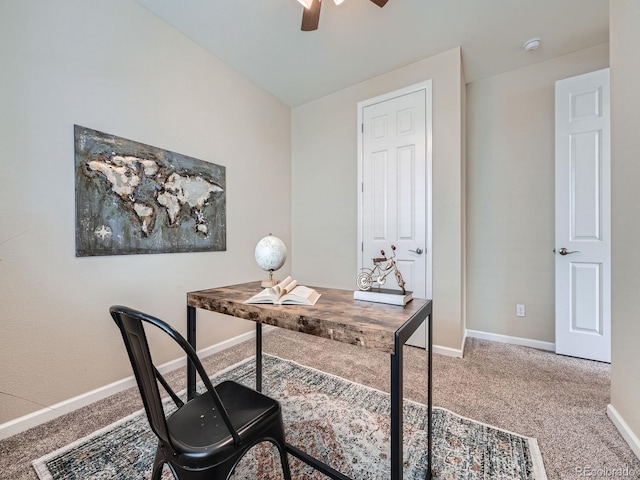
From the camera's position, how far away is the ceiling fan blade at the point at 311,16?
164 cm

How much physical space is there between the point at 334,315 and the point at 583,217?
2.67 meters

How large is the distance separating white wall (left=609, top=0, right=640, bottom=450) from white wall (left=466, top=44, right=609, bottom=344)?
1.19 m

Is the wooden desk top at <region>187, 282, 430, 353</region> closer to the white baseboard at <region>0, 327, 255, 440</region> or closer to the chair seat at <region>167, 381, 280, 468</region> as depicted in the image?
the chair seat at <region>167, 381, 280, 468</region>

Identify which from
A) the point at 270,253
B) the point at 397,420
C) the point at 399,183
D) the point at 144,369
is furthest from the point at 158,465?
the point at 399,183

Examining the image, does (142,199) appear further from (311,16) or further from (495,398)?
(495,398)

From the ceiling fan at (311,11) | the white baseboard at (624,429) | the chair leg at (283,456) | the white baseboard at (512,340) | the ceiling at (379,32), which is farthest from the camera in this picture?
the white baseboard at (512,340)

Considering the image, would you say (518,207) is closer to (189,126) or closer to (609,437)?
(609,437)

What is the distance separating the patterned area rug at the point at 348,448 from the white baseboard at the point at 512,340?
1.62 metres

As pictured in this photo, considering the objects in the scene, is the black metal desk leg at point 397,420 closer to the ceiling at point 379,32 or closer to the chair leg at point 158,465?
the chair leg at point 158,465

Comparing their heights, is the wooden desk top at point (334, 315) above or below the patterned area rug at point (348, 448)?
above

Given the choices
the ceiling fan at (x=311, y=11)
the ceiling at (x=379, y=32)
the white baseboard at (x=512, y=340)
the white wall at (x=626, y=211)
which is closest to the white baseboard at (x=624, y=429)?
the white wall at (x=626, y=211)

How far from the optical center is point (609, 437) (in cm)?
142

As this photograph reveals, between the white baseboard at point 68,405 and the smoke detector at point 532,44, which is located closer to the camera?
Answer: the white baseboard at point 68,405

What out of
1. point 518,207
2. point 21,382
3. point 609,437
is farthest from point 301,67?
point 609,437
